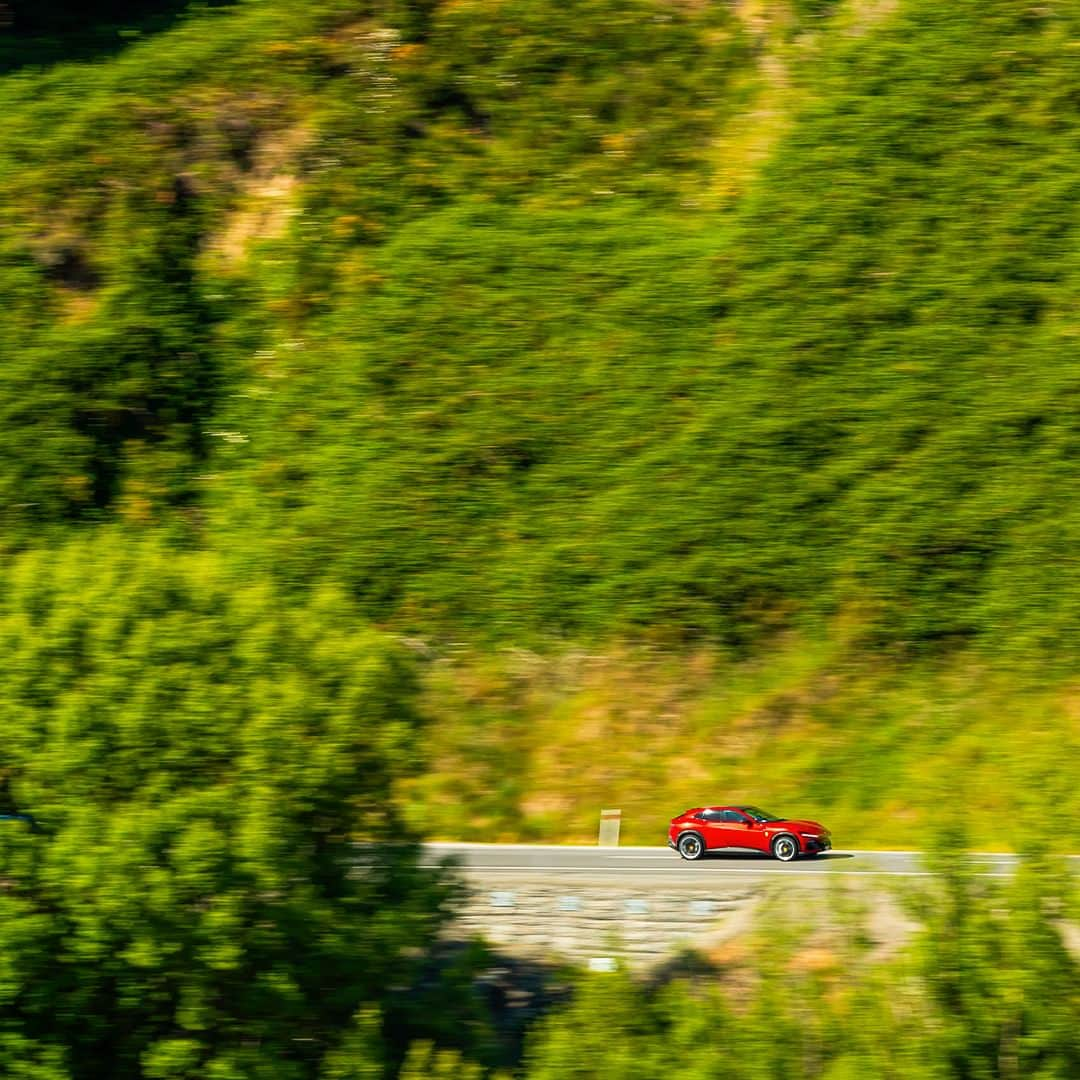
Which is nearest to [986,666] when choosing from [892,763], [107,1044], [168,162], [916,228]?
[892,763]

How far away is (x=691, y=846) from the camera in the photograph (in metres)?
18.6

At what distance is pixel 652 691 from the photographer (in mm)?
20234

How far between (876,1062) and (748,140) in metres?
15.0

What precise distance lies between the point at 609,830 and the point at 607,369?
23.1ft

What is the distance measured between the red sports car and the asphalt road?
13 centimetres

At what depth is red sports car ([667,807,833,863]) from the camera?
18453mm

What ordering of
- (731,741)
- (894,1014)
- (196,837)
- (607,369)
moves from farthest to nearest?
1. (607,369)
2. (731,741)
3. (894,1014)
4. (196,837)

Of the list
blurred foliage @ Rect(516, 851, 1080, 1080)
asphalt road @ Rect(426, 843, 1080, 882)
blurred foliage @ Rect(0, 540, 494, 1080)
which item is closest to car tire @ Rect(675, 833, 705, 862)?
asphalt road @ Rect(426, 843, 1080, 882)

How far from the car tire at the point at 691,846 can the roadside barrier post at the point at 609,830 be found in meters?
1.06

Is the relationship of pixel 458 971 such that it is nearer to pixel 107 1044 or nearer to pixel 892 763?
pixel 107 1044

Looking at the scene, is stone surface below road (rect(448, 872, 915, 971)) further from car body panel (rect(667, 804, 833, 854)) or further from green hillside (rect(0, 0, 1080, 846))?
green hillside (rect(0, 0, 1080, 846))

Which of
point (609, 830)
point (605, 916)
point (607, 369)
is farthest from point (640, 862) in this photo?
point (607, 369)

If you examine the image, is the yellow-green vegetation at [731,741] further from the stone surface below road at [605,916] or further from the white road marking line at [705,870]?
the stone surface below road at [605,916]

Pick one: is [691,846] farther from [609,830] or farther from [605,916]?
[605,916]
